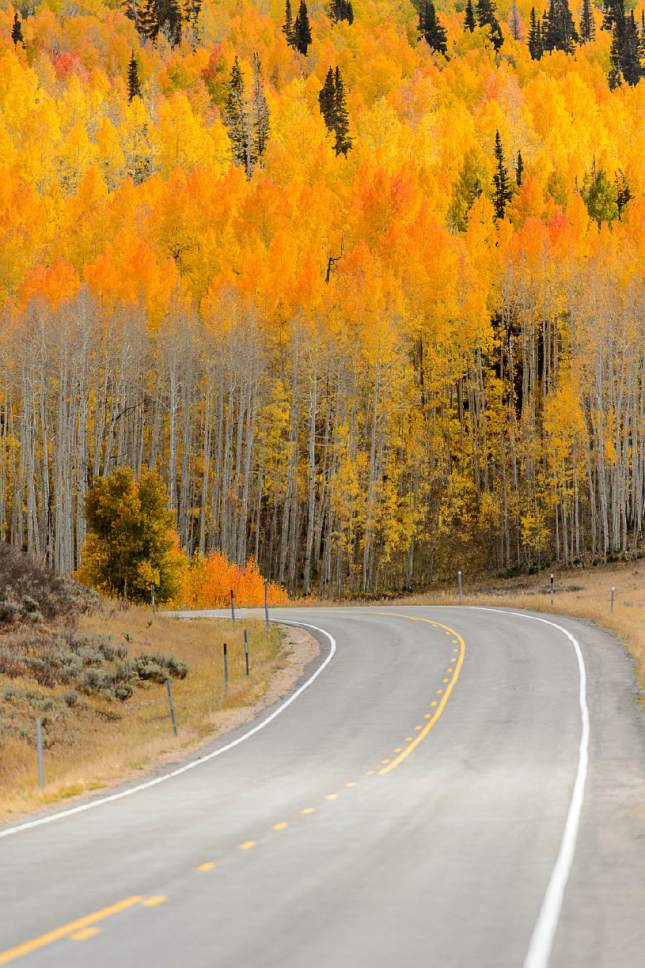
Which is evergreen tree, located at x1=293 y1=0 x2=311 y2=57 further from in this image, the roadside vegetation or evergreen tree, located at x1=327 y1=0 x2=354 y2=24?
the roadside vegetation

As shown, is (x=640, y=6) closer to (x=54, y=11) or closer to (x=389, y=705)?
(x=54, y=11)

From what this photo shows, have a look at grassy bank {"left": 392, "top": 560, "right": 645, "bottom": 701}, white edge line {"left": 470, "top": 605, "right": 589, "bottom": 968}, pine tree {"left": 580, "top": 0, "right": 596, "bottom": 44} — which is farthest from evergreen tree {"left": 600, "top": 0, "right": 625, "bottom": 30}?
white edge line {"left": 470, "top": 605, "right": 589, "bottom": 968}

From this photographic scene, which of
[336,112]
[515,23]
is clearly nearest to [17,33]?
[336,112]

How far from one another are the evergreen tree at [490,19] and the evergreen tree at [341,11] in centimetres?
1880

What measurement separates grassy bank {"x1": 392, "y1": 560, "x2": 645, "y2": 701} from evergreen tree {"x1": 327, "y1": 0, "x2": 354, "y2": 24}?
130418mm

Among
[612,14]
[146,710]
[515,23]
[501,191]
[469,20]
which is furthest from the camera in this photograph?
[515,23]

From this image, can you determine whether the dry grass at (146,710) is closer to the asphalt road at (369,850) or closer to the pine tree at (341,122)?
the asphalt road at (369,850)

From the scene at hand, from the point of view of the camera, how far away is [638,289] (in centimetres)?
5894

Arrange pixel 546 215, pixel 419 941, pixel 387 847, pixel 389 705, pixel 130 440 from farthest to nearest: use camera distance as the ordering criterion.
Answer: pixel 546 215
pixel 130 440
pixel 389 705
pixel 387 847
pixel 419 941

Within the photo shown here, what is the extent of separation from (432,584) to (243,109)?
68.8 m

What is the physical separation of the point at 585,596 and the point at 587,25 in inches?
5344

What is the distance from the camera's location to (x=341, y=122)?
368 ft

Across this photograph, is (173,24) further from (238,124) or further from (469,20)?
(238,124)

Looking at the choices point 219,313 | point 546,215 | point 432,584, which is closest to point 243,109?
point 546,215
